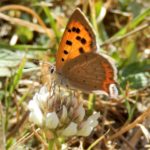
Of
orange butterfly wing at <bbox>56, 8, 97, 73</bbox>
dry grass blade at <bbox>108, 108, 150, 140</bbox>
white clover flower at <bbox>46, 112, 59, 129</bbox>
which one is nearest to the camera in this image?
white clover flower at <bbox>46, 112, 59, 129</bbox>

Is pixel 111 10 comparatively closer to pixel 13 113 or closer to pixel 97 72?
pixel 13 113

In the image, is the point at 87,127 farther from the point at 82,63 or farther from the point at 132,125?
the point at 132,125

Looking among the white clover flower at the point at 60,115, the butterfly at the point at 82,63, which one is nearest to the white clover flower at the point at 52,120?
the white clover flower at the point at 60,115

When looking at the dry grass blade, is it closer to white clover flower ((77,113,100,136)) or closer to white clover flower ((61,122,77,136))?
white clover flower ((77,113,100,136))

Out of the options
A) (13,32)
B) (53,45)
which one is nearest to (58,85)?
(53,45)

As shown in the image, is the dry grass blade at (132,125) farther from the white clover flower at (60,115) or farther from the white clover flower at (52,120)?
the white clover flower at (52,120)

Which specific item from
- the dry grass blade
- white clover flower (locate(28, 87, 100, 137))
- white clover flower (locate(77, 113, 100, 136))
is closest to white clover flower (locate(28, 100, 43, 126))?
white clover flower (locate(28, 87, 100, 137))
